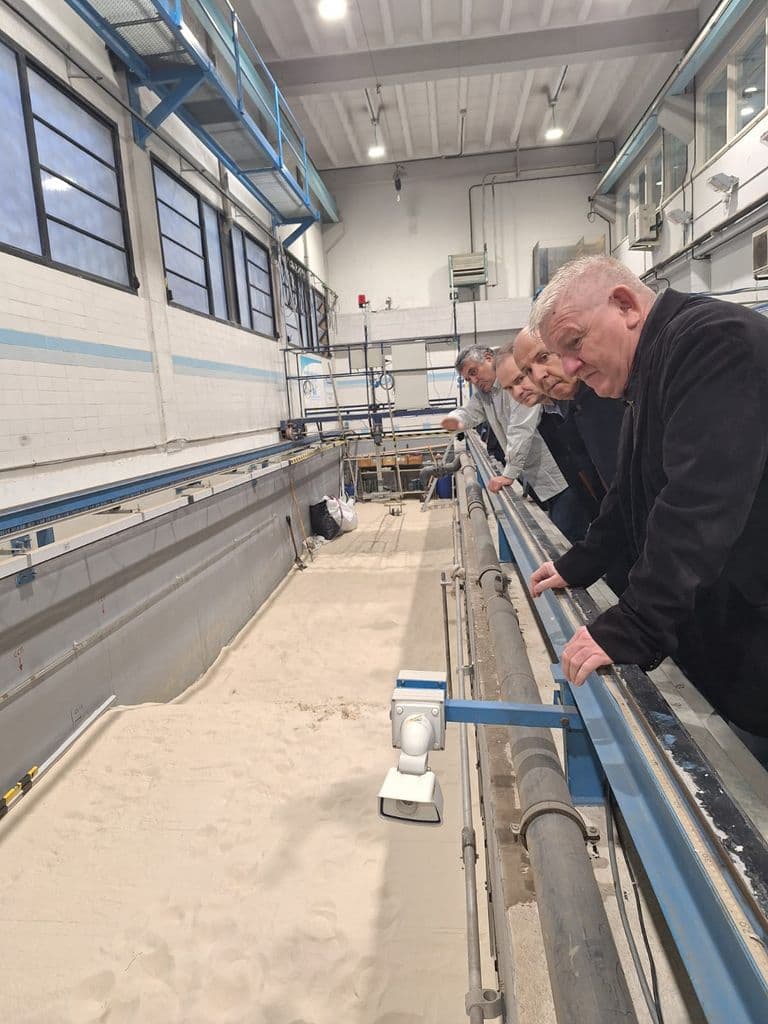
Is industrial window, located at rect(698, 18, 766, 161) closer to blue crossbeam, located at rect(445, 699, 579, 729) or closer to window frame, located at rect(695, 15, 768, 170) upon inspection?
window frame, located at rect(695, 15, 768, 170)

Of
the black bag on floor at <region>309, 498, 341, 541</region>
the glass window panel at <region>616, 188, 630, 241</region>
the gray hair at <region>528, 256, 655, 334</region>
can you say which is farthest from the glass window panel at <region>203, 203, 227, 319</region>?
the glass window panel at <region>616, 188, 630, 241</region>

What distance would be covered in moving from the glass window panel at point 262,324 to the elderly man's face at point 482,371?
16.6ft

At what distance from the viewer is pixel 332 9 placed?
6.54m

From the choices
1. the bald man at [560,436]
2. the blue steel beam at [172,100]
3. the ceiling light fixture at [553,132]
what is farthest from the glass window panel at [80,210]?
the ceiling light fixture at [553,132]

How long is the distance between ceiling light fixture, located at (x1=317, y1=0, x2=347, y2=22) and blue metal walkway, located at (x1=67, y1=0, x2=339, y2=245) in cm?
98

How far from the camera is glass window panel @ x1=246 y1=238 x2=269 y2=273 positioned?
316 inches

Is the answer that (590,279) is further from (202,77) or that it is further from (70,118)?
(202,77)

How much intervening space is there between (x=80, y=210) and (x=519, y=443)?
3.64 metres

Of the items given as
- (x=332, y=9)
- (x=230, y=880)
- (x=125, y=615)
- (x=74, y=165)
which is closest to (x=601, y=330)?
(x=230, y=880)

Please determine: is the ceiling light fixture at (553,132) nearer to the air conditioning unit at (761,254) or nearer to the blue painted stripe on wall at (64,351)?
the air conditioning unit at (761,254)

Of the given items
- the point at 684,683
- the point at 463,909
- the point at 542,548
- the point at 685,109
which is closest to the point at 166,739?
the point at 463,909

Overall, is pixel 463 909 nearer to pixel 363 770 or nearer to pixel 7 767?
pixel 363 770

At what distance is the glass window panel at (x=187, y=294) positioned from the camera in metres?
5.67

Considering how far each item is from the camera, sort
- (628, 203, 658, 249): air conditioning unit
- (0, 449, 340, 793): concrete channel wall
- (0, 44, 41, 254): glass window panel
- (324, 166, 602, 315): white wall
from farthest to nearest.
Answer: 1. (324, 166, 602, 315): white wall
2. (628, 203, 658, 249): air conditioning unit
3. (0, 44, 41, 254): glass window panel
4. (0, 449, 340, 793): concrete channel wall
